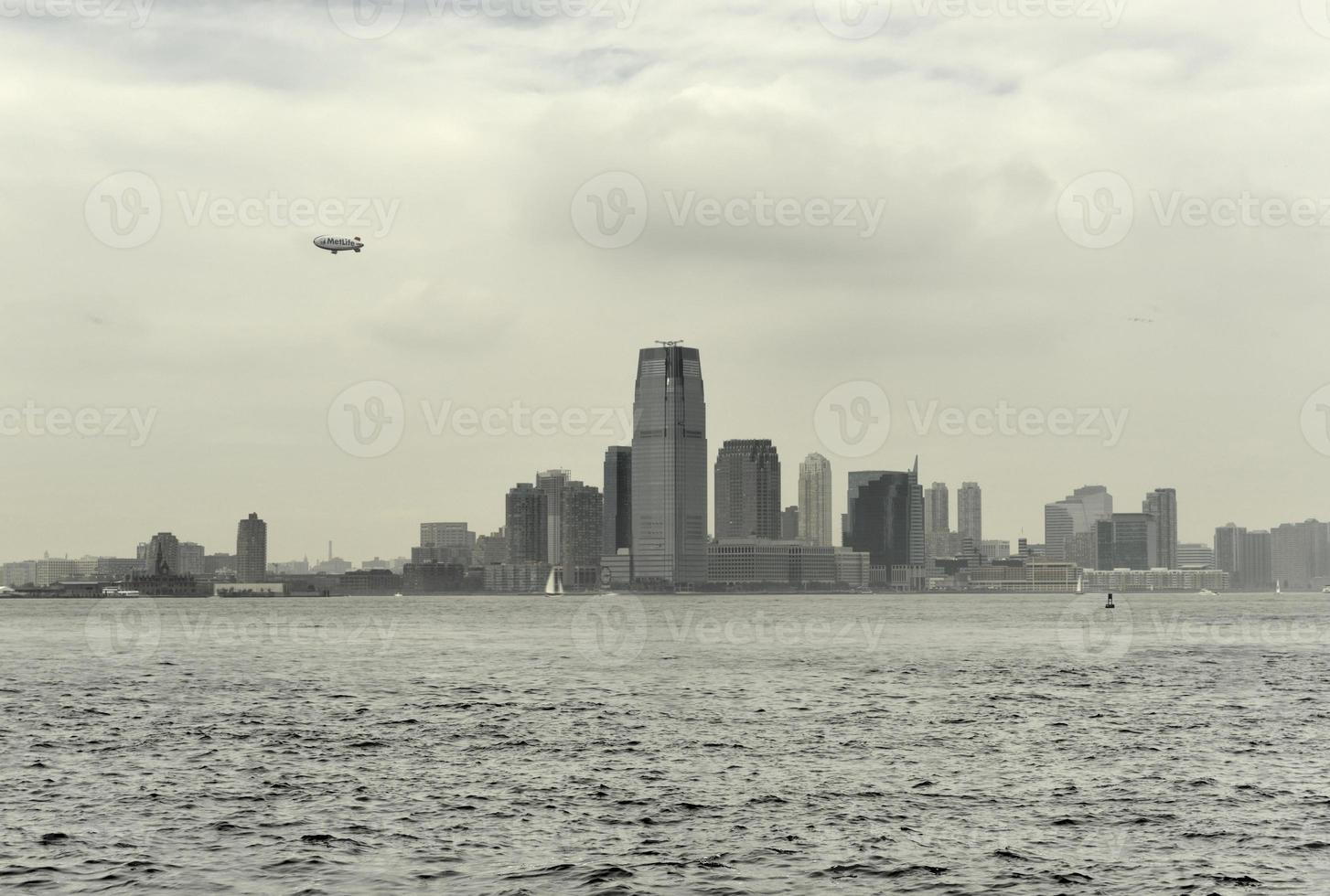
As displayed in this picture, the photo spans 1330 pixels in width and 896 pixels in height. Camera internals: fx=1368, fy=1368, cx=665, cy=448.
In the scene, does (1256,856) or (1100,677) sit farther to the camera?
(1100,677)

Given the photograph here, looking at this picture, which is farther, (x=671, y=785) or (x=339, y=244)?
(x=339, y=244)

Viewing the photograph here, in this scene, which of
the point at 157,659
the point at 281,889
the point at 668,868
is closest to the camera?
the point at 281,889

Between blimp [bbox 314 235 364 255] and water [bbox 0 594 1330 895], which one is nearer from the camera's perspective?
water [bbox 0 594 1330 895]

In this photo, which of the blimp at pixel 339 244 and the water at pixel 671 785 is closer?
the water at pixel 671 785

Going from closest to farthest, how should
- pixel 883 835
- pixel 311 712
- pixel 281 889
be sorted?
1. pixel 281 889
2. pixel 883 835
3. pixel 311 712

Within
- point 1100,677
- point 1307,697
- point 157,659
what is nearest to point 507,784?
point 1307,697

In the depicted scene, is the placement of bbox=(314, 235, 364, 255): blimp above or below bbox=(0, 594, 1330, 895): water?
above

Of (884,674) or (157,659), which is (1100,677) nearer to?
(884,674)

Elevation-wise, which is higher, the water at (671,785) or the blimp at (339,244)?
the blimp at (339,244)
